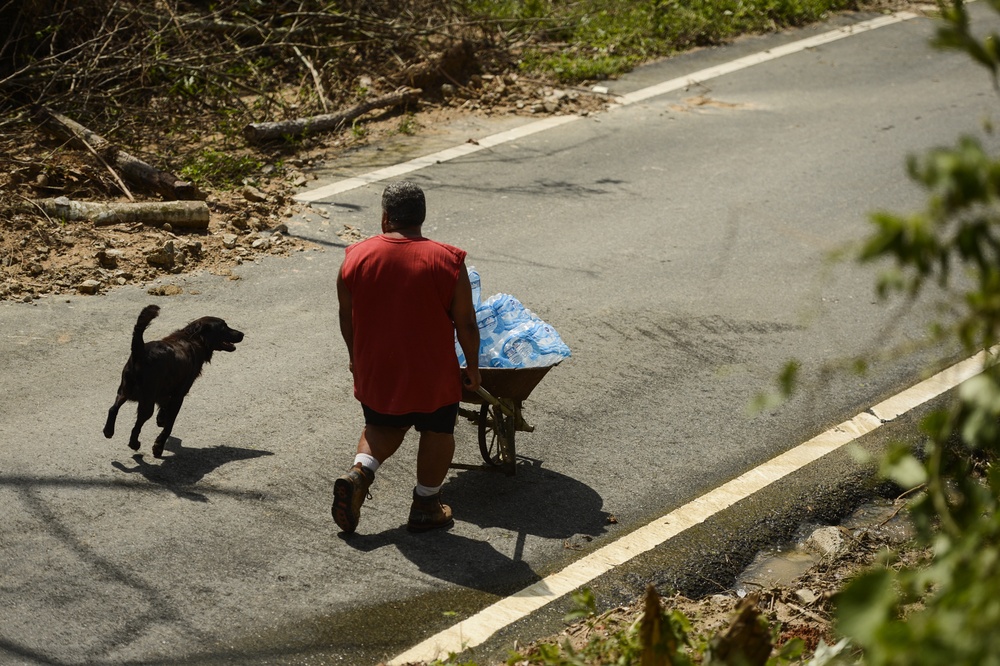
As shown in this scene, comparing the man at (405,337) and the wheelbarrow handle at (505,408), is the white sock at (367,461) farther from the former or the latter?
the wheelbarrow handle at (505,408)

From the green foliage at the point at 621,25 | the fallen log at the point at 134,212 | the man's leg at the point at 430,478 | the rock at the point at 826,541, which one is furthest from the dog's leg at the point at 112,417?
the green foliage at the point at 621,25

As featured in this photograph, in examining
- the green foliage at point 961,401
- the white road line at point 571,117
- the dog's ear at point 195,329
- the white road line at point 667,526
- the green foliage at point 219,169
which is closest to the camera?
the green foliage at point 961,401

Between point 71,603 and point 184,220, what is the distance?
15.0 ft

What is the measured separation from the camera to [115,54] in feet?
34.3

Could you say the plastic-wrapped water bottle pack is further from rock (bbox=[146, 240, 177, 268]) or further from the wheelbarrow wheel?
rock (bbox=[146, 240, 177, 268])

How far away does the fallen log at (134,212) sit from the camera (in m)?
8.51

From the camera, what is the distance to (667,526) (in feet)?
17.9

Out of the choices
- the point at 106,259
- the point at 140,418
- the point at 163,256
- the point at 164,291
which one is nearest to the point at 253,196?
the point at 163,256

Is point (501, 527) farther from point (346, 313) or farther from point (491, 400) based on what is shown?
point (346, 313)

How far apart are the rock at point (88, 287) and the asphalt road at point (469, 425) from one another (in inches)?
3.8

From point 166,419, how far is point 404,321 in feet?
5.45

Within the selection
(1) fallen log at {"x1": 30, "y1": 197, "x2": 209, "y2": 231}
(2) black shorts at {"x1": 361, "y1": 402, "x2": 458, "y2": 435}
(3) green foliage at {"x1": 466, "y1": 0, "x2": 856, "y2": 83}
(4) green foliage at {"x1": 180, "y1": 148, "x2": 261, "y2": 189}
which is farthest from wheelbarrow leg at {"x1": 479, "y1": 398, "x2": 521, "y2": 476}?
(3) green foliage at {"x1": 466, "y1": 0, "x2": 856, "y2": 83}

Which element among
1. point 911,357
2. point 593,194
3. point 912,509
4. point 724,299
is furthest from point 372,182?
point 912,509

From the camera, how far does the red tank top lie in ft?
16.3
